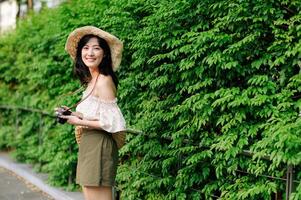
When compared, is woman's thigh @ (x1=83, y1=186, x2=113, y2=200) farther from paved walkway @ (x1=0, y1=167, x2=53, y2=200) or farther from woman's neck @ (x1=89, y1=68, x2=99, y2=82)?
paved walkway @ (x1=0, y1=167, x2=53, y2=200)

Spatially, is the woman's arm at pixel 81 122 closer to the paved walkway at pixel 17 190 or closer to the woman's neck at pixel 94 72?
the woman's neck at pixel 94 72

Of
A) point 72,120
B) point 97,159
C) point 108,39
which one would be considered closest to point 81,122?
point 72,120

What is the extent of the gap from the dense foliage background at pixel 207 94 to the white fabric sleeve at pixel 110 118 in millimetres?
687

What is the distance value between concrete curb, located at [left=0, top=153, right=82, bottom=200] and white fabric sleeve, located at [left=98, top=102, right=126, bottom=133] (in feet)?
9.81

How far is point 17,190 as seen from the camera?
743 cm

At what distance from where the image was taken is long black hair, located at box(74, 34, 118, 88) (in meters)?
3.96

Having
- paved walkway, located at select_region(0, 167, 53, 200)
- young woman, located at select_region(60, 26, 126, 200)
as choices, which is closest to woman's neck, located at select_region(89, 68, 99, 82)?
young woman, located at select_region(60, 26, 126, 200)

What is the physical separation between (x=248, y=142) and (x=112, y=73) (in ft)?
4.01

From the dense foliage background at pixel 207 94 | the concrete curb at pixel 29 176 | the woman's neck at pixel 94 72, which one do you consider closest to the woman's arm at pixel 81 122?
the woman's neck at pixel 94 72

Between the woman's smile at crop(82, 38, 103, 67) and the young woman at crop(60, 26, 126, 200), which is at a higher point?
the woman's smile at crop(82, 38, 103, 67)

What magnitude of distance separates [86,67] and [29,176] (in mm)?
4515

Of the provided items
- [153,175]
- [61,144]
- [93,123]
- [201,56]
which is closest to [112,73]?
[93,123]

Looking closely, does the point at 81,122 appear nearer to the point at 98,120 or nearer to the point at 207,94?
the point at 98,120

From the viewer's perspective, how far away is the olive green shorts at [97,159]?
3787 millimetres
